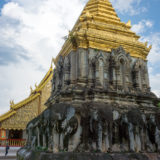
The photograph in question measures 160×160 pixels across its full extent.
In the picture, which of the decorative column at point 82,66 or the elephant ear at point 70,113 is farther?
the decorative column at point 82,66

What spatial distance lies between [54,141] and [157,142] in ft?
14.5

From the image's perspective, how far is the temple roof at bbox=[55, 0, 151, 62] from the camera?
8.79 m

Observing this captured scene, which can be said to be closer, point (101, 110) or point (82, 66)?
point (101, 110)

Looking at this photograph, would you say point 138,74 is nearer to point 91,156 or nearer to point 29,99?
point 91,156

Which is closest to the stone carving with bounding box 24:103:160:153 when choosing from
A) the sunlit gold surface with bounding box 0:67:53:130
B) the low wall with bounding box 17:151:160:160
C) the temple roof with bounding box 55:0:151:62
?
the low wall with bounding box 17:151:160:160

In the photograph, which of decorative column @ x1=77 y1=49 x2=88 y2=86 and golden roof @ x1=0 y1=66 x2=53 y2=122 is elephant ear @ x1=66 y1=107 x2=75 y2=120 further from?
golden roof @ x1=0 y1=66 x2=53 y2=122

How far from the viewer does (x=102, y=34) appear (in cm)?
923

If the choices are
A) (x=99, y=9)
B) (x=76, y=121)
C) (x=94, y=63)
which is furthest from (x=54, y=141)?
(x=99, y=9)

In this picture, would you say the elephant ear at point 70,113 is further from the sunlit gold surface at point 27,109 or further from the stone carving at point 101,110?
the sunlit gold surface at point 27,109

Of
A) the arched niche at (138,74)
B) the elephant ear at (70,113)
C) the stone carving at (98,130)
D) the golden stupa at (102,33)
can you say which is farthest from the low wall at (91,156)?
the golden stupa at (102,33)

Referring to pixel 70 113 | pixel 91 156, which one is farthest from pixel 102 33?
pixel 91 156

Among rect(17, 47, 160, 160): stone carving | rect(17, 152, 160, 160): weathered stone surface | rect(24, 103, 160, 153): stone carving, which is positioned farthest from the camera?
rect(17, 47, 160, 160): stone carving

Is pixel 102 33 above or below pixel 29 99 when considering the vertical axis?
above

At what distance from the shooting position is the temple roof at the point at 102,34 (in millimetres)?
8789
